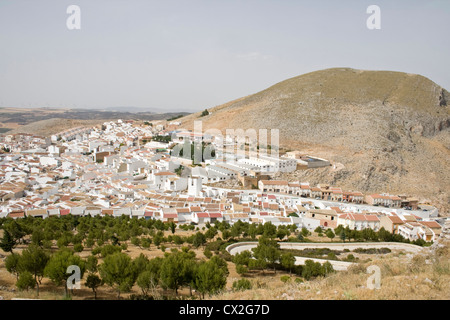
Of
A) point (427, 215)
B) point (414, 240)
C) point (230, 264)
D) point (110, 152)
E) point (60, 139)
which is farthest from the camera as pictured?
point (60, 139)

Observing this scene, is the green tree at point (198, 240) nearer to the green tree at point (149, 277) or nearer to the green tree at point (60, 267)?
the green tree at point (149, 277)

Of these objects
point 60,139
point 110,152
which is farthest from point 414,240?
point 60,139

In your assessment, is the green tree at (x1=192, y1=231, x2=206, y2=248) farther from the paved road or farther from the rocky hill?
the rocky hill

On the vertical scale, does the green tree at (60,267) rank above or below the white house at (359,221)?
above

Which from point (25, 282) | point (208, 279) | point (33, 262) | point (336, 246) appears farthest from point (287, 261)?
point (25, 282)

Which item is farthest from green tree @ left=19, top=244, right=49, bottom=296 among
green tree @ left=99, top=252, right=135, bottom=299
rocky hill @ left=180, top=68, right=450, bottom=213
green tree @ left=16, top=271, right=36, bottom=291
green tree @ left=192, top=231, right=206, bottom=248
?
rocky hill @ left=180, top=68, right=450, bottom=213

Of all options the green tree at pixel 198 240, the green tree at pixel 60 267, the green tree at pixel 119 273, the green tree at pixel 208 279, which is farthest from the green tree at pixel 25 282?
the green tree at pixel 198 240

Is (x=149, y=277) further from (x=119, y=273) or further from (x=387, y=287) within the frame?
(x=387, y=287)

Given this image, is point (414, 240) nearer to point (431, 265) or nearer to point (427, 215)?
point (427, 215)
